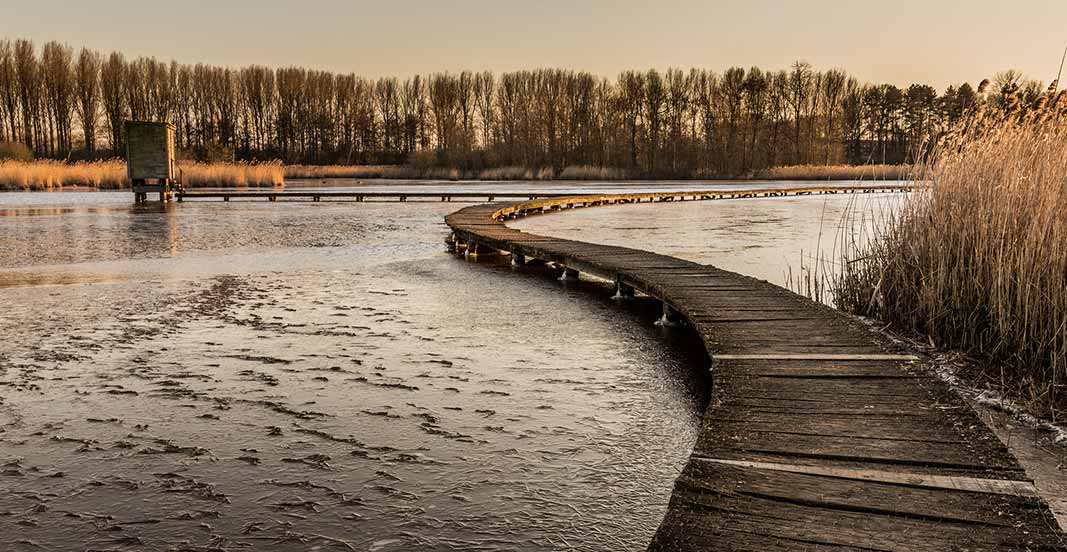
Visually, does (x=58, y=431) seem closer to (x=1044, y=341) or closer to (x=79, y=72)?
(x=1044, y=341)

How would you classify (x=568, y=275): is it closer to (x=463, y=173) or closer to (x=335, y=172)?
(x=463, y=173)

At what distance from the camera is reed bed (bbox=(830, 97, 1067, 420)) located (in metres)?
3.81

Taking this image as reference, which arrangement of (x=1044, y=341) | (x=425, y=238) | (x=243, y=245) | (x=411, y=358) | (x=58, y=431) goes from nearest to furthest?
(x=58, y=431) < (x=1044, y=341) < (x=411, y=358) < (x=243, y=245) < (x=425, y=238)

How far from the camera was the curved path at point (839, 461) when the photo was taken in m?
1.91

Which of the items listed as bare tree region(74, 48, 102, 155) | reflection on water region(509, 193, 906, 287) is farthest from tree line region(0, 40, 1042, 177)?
reflection on water region(509, 193, 906, 287)

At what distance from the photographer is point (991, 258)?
13.8ft

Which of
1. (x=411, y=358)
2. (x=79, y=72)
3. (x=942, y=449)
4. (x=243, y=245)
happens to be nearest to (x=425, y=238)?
(x=243, y=245)

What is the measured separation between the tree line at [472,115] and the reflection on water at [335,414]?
35.3m

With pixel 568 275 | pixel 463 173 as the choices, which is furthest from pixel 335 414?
pixel 463 173

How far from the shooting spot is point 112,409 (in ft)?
11.3

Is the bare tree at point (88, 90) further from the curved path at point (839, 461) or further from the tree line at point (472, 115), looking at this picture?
the curved path at point (839, 461)

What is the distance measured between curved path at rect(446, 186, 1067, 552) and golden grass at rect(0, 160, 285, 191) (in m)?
26.5

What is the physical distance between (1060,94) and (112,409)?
17.8 ft

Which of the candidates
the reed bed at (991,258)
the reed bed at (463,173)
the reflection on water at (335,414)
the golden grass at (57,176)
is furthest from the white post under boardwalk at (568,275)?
the reed bed at (463,173)
